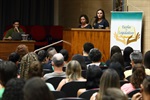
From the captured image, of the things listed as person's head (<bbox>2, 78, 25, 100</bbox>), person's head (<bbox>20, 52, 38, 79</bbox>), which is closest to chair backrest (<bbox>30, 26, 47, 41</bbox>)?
person's head (<bbox>20, 52, 38, 79</bbox>)

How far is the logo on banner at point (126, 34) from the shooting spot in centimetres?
1062

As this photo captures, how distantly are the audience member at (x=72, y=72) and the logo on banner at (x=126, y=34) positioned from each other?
5.10 meters

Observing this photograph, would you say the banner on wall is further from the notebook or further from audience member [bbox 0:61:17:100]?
audience member [bbox 0:61:17:100]

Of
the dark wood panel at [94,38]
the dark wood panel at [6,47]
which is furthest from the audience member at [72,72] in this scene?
the dark wood panel at [6,47]

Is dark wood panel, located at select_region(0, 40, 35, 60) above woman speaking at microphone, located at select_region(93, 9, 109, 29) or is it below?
below

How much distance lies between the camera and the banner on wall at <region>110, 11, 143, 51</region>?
418 inches

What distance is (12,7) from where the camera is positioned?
52.5 feet

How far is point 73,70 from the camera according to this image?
567 cm

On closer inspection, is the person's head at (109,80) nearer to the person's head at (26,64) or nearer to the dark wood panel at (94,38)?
the person's head at (26,64)

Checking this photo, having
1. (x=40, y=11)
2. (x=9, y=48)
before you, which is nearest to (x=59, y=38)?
(x=40, y=11)

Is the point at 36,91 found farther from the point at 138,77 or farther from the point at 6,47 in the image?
the point at 6,47

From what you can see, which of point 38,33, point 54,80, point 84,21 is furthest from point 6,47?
point 54,80

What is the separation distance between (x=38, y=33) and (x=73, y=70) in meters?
9.53

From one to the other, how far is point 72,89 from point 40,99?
2.63m
